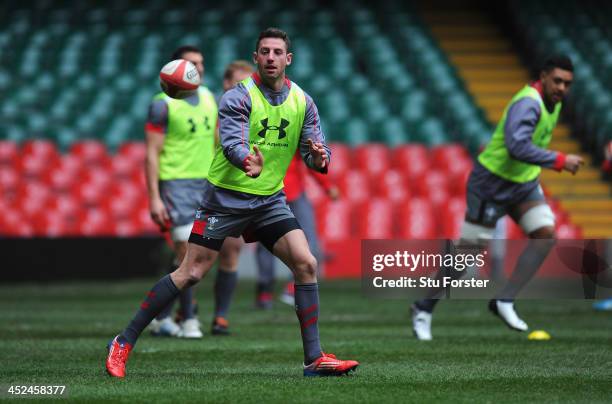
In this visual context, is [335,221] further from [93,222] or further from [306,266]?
[306,266]

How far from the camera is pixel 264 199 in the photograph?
6863mm

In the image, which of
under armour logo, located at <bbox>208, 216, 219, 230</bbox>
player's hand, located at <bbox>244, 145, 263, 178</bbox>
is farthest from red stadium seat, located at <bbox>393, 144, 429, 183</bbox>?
player's hand, located at <bbox>244, 145, 263, 178</bbox>

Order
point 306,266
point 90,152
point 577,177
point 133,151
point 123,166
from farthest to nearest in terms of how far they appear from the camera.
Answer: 1. point 577,177
2. point 133,151
3. point 90,152
4. point 123,166
5. point 306,266

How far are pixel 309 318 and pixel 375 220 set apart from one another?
12.0m

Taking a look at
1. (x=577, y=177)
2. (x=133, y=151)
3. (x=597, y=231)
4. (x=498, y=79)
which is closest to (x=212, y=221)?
(x=133, y=151)

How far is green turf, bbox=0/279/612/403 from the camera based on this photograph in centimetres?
612

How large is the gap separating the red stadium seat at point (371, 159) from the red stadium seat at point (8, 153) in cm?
546

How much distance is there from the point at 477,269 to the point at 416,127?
39.9 feet

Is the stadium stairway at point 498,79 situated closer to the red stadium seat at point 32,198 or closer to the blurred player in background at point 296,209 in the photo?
the blurred player in background at point 296,209

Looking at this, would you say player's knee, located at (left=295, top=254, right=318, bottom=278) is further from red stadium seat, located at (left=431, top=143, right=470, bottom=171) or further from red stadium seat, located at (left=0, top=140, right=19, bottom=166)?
red stadium seat, located at (left=431, top=143, right=470, bottom=171)

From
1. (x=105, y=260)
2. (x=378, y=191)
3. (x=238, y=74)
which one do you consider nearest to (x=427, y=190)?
(x=378, y=191)

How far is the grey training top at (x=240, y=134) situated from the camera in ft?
21.7

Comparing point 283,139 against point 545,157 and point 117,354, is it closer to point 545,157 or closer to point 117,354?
point 117,354

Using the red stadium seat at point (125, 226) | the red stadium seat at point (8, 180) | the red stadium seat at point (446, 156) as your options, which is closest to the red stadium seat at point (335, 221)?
the red stadium seat at point (446, 156)
